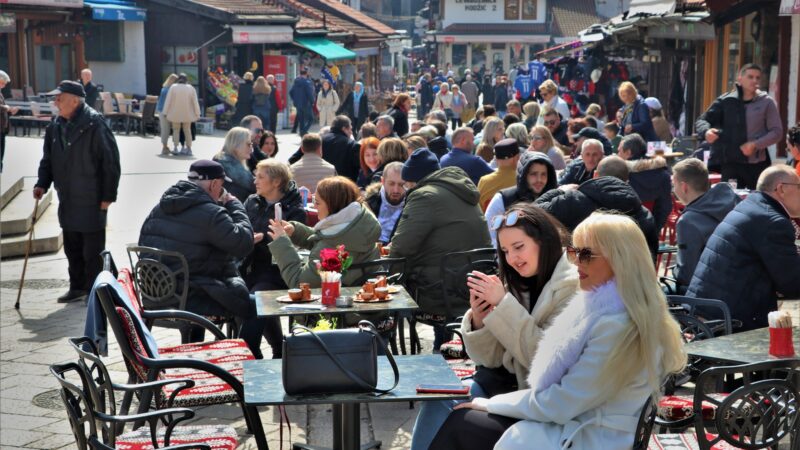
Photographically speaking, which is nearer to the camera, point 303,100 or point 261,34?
point 303,100

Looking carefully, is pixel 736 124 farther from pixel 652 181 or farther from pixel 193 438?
pixel 193 438

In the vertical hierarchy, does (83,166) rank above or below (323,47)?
below

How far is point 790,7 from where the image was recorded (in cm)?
1201

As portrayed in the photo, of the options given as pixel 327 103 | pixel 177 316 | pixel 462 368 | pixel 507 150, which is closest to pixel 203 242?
pixel 177 316

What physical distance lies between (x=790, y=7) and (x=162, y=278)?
23.9 feet

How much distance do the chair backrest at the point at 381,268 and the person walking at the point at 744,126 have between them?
15.5ft

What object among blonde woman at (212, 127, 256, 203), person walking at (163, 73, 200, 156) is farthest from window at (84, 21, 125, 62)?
blonde woman at (212, 127, 256, 203)

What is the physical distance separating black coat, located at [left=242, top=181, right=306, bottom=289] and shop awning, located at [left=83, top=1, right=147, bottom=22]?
24367 millimetres

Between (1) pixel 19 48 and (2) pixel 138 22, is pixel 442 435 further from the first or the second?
(2) pixel 138 22

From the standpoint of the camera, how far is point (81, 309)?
1012cm

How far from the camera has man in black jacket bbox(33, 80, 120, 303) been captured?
33.7 feet

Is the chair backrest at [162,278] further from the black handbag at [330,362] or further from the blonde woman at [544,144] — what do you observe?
the blonde woman at [544,144]

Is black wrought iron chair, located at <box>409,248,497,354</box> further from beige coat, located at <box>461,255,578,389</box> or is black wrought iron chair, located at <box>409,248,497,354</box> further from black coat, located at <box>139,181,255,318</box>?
beige coat, located at <box>461,255,578,389</box>

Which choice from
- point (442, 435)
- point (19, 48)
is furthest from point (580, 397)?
point (19, 48)
